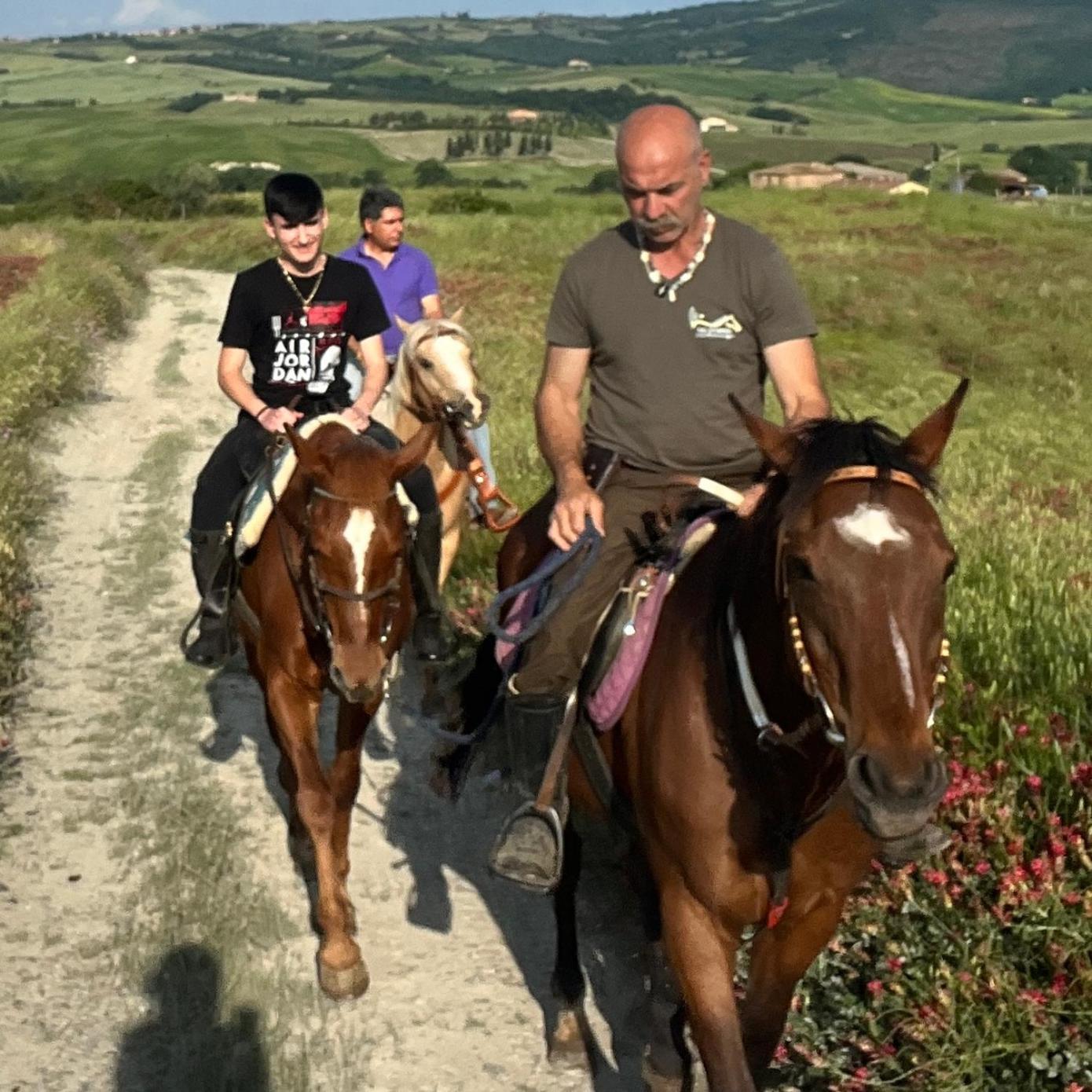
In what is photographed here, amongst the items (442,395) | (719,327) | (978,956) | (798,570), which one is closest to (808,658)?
(798,570)

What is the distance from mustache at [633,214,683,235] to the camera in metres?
4.37

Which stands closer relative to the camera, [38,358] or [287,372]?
[287,372]

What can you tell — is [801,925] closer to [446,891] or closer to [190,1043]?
[190,1043]

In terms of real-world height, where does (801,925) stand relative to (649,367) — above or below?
below

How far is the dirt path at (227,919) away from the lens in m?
5.07

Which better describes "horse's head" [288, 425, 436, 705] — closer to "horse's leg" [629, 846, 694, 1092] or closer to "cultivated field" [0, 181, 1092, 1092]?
"cultivated field" [0, 181, 1092, 1092]

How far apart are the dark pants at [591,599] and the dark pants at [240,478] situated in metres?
2.29

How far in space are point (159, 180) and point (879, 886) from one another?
2794 inches

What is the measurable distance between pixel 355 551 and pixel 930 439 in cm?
272

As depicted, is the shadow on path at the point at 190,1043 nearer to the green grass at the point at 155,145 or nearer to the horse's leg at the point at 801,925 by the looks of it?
the horse's leg at the point at 801,925

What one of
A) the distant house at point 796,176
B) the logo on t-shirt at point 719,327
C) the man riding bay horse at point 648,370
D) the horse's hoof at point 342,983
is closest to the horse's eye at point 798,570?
the man riding bay horse at point 648,370

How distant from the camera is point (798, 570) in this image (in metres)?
3.09

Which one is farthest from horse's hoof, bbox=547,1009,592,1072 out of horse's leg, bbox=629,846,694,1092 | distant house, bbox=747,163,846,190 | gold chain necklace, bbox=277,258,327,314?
distant house, bbox=747,163,846,190

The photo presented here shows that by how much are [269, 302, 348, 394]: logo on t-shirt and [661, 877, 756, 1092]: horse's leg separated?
3.81 meters
